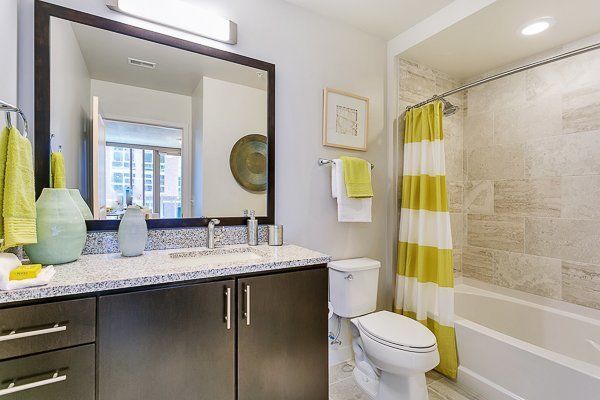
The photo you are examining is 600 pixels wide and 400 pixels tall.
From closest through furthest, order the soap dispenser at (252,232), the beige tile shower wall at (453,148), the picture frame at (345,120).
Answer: the soap dispenser at (252,232)
the picture frame at (345,120)
the beige tile shower wall at (453,148)

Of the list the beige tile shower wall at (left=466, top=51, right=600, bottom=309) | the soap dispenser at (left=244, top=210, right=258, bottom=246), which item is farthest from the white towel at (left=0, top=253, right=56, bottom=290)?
the beige tile shower wall at (left=466, top=51, right=600, bottom=309)

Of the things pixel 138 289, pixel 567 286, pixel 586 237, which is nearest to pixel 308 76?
pixel 138 289

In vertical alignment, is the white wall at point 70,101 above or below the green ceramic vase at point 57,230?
above

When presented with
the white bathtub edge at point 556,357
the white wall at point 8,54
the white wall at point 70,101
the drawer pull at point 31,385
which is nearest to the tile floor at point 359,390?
the white bathtub edge at point 556,357

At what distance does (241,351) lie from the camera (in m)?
1.22

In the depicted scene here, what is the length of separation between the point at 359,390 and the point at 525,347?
3.19 feet

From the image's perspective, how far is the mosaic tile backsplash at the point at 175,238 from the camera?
1.40 metres

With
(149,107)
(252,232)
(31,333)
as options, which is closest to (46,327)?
(31,333)

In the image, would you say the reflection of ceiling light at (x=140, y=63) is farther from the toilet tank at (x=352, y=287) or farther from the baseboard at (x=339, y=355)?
the baseboard at (x=339, y=355)

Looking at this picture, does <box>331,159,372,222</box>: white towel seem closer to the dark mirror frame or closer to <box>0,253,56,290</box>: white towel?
the dark mirror frame

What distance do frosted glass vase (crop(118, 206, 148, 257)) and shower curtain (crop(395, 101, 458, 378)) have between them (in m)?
1.75

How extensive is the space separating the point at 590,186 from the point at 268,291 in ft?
7.44

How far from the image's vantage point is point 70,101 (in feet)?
4.51

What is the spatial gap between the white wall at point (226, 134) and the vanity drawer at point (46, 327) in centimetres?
79
